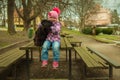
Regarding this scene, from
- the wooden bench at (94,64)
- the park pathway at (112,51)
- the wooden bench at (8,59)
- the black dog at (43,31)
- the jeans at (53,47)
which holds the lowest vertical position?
the park pathway at (112,51)

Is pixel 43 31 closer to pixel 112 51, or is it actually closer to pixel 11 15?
pixel 112 51

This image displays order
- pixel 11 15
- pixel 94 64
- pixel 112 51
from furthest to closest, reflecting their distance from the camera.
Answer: pixel 11 15, pixel 112 51, pixel 94 64

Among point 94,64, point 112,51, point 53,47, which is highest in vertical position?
point 53,47

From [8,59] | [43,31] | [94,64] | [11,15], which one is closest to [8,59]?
[8,59]

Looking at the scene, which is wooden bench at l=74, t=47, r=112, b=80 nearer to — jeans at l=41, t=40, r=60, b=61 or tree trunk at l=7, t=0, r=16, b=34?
jeans at l=41, t=40, r=60, b=61

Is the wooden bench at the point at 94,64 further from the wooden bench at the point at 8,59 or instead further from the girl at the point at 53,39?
the wooden bench at the point at 8,59

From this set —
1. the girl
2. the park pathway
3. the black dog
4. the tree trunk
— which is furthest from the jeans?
the tree trunk

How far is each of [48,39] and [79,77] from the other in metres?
1.49

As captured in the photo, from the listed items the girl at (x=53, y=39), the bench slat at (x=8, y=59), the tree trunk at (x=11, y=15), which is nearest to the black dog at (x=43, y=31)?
the girl at (x=53, y=39)

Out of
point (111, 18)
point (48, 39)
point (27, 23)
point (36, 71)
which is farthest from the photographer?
point (111, 18)

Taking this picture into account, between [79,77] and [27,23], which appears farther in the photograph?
[27,23]

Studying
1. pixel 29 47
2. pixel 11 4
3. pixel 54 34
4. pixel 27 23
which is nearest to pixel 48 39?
pixel 54 34

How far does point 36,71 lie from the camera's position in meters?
9.55

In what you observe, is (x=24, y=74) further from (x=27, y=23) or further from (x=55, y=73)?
(x=27, y=23)
